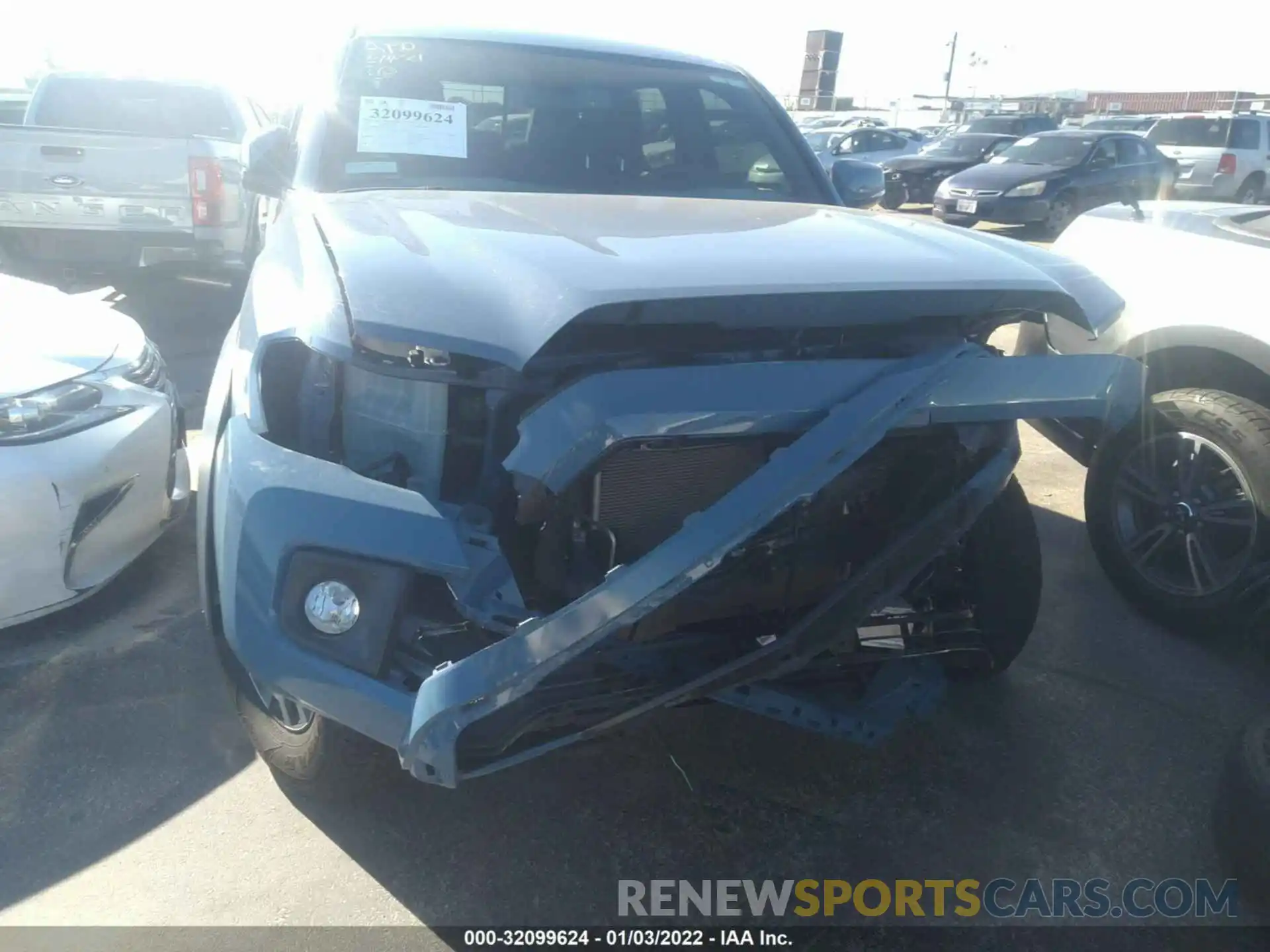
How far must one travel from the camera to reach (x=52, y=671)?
302cm

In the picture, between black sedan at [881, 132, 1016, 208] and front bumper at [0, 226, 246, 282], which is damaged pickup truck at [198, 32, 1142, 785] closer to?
front bumper at [0, 226, 246, 282]

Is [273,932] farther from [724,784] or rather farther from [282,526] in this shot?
[724,784]

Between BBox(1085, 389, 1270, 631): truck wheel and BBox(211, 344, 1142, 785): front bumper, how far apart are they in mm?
1446

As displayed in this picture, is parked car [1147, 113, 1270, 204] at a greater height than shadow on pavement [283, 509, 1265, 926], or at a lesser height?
greater

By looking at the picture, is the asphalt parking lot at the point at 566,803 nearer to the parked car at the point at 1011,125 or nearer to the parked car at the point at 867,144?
the parked car at the point at 867,144

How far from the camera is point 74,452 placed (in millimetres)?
2928

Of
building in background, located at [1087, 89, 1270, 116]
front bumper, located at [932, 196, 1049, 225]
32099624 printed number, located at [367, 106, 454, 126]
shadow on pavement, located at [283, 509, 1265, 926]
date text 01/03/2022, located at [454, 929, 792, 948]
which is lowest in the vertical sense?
date text 01/03/2022, located at [454, 929, 792, 948]

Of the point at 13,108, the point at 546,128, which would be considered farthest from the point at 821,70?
the point at 546,128

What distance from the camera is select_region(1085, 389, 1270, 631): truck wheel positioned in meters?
3.20

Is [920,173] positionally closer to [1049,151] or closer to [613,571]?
[1049,151]

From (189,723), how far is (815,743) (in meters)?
1.80

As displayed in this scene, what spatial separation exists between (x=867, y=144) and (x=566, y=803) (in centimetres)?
1983

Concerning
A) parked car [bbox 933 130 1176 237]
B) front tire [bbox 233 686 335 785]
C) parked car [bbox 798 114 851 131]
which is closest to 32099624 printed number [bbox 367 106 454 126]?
front tire [bbox 233 686 335 785]

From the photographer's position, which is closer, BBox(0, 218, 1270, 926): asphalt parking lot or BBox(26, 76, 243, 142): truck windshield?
BBox(0, 218, 1270, 926): asphalt parking lot
